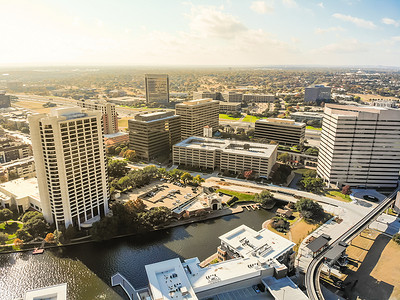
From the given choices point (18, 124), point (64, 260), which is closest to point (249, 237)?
point (64, 260)

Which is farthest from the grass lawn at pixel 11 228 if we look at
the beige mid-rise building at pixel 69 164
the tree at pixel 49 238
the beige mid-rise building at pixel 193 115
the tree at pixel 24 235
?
the beige mid-rise building at pixel 193 115

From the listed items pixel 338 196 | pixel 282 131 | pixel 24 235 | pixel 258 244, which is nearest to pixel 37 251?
pixel 24 235

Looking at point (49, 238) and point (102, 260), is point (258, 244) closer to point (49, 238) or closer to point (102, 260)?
point (102, 260)

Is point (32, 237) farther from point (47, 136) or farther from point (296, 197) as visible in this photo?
point (296, 197)

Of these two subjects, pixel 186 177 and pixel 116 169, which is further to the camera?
pixel 116 169

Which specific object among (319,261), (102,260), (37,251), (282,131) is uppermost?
(282,131)
